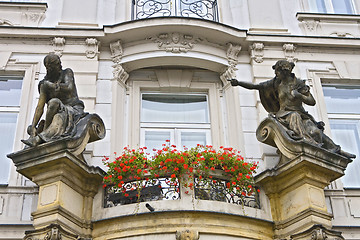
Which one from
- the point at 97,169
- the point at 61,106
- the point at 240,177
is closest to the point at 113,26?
the point at 61,106

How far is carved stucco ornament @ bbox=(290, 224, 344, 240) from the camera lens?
24.8ft

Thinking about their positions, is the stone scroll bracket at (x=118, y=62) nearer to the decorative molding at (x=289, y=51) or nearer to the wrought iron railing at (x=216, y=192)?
the wrought iron railing at (x=216, y=192)

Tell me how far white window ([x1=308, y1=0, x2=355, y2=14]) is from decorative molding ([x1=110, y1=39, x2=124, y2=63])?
4.03 m

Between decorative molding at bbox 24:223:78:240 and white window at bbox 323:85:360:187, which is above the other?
white window at bbox 323:85:360:187

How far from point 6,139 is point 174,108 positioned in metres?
2.90

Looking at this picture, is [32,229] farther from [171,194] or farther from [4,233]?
[171,194]

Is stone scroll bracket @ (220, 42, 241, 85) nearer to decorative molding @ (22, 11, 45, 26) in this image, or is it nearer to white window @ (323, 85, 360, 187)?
white window @ (323, 85, 360, 187)

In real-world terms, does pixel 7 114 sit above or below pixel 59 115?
above

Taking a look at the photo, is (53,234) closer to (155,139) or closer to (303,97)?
(155,139)

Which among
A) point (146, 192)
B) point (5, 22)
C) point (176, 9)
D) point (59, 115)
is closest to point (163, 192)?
point (146, 192)

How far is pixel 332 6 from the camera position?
11711 millimetres

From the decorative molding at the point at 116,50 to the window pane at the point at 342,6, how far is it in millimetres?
4518

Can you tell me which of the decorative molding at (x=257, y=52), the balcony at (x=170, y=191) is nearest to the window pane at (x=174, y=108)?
the decorative molding at (x=257, y=52)

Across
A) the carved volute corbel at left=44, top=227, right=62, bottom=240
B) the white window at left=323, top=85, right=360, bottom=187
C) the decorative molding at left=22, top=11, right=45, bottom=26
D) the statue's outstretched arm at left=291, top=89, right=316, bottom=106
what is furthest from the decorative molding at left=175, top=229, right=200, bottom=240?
the decorative molding at left=22, top=11, right=45, bottom=26
